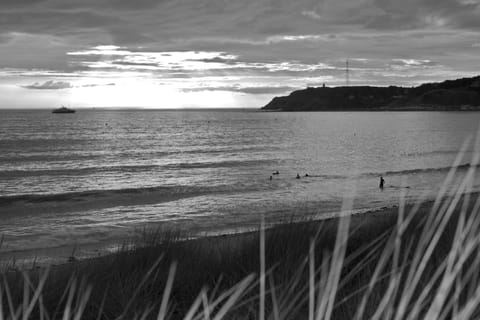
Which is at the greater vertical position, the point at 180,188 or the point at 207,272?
the point at 207,272

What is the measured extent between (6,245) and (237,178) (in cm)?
1546

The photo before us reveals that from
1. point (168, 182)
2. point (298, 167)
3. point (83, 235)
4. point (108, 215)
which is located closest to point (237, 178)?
point (168, 182)

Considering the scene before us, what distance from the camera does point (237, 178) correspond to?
29.0 meters

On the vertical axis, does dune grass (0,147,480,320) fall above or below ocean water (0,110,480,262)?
above

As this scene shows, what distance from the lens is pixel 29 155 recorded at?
43.8m

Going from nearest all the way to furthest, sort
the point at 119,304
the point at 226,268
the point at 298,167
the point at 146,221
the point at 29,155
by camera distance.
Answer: the point at 119,304, the point at 226,268, the point at 146,221, the point at 298,167, the point at 29,155

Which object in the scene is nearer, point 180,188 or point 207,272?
point 207,272

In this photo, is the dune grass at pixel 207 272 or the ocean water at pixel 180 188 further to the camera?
the ocean water at pixel 180 188

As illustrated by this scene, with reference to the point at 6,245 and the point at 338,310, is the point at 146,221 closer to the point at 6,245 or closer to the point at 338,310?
the point at 6,245

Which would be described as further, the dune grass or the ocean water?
the ocean water

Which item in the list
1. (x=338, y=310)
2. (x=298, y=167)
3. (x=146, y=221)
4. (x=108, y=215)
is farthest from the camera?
(x=298, y=167)

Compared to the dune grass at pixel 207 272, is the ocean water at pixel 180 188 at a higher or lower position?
lower

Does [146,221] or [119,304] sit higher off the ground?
[119,304]

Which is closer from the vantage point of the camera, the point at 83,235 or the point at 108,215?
the point at 83,235
